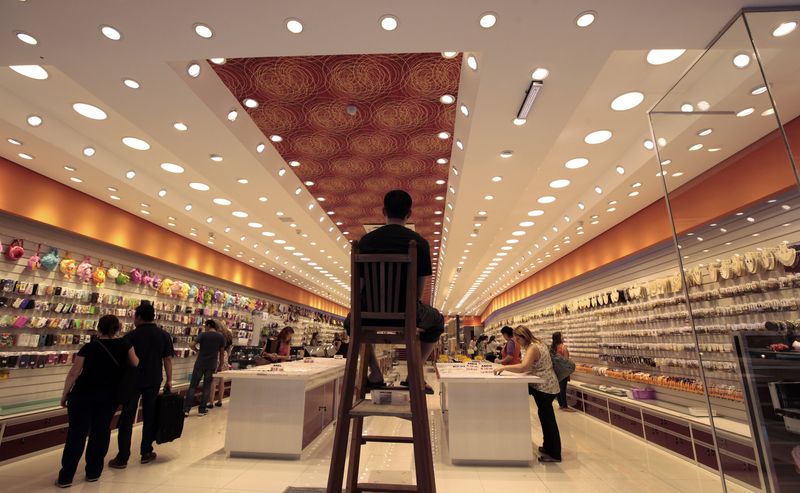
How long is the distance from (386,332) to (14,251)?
657cm

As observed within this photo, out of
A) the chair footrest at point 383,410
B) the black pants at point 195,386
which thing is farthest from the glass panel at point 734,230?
the black pants at point 195,386

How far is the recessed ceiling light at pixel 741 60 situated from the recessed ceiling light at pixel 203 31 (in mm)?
3435

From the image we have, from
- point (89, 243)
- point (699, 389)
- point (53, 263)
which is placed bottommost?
point (699, 389)

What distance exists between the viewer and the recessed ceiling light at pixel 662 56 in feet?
11.3

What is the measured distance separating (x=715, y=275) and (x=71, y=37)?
16.2 ft

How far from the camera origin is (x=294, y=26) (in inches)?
110

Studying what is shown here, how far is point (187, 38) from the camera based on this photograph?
2908 mm

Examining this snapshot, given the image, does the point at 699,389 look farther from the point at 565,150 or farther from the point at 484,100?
the point at 484,100

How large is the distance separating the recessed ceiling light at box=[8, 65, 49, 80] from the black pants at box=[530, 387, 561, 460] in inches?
245

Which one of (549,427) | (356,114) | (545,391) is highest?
(356,114)

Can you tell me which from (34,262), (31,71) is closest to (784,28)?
(31,71)

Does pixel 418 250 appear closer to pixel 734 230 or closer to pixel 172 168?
pixel 734 230

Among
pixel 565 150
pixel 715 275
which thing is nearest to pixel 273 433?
pixel 715 275

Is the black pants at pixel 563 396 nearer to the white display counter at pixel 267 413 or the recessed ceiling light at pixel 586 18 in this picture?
the white display counter at pixel 267 413
